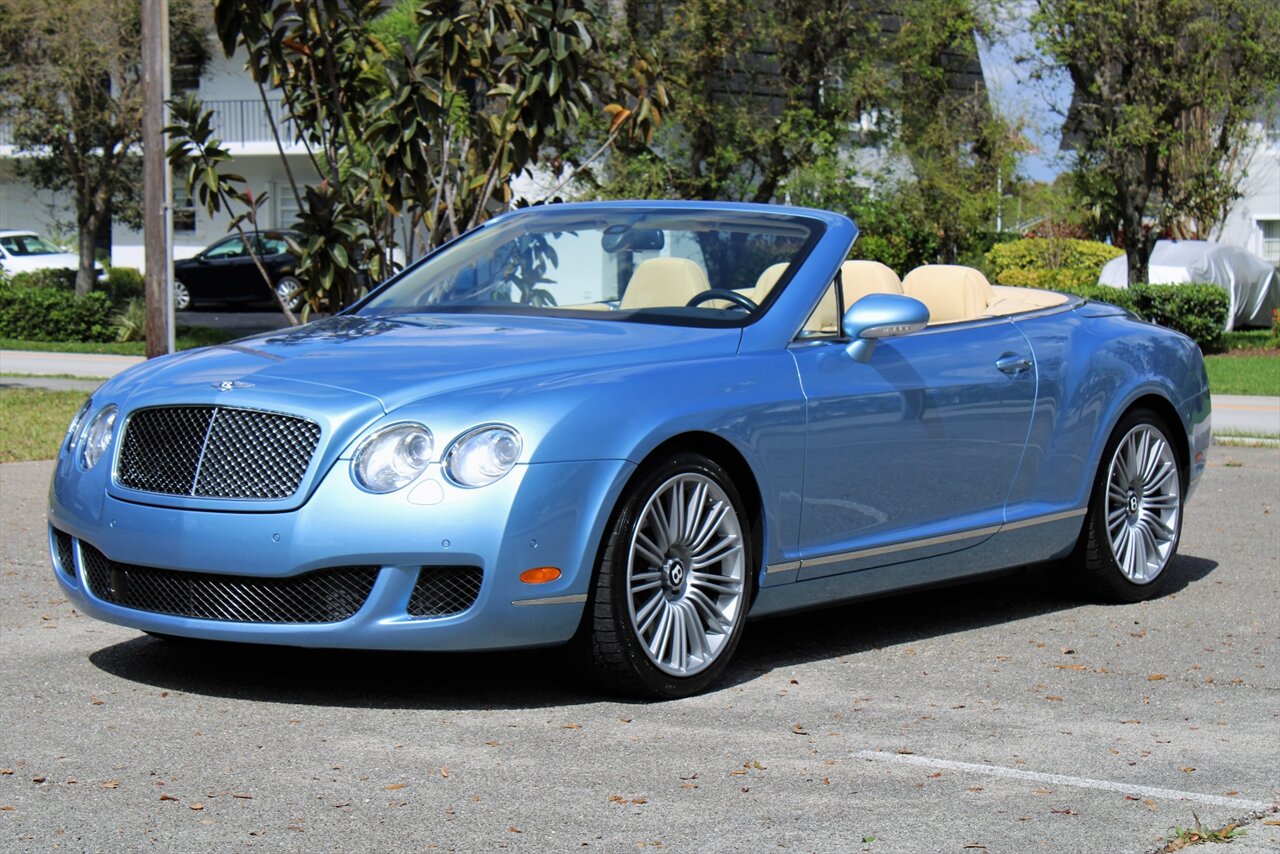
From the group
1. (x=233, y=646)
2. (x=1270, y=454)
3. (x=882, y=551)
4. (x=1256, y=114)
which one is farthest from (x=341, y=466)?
(x=1256, y=114)

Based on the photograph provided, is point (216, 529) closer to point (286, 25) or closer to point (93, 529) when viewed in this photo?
point (93, 529)

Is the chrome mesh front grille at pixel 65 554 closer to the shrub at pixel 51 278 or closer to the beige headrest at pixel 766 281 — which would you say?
the beige headrest at pixel 766 281

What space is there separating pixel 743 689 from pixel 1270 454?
8.82 meters

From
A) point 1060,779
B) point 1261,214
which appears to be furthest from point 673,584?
point 1261,214

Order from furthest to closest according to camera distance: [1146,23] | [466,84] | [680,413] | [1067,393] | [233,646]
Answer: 1. [1146,23]
2. [466,84]
3. [1067,393]
4. [233,646]
5. [680,413]

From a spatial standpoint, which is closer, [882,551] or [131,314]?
[882,551]

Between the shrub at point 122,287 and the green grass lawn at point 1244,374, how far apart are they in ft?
58.7

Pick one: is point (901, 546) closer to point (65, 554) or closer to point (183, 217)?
point (65, 554)

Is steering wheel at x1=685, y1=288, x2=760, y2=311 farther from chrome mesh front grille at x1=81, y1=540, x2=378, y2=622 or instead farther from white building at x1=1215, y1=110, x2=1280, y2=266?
white building at x1=1215, y1=110, x2=1280, y2=266

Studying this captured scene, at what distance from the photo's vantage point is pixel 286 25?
13.0 meters

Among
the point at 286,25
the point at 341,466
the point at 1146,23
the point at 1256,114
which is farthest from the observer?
the point at 1256,114

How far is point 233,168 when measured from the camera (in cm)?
4531

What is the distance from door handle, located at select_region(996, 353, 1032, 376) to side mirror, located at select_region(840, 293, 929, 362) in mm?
643

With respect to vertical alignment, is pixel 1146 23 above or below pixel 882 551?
above
